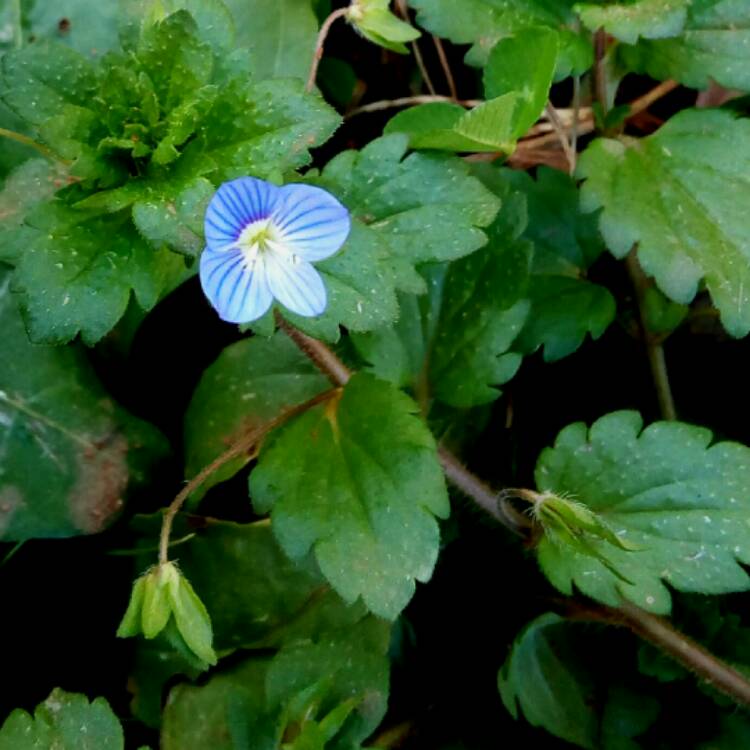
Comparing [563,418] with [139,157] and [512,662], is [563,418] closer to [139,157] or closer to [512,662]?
[512,662]

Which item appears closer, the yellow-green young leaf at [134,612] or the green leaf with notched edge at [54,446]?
the yellow-green young leaf at [134,612]

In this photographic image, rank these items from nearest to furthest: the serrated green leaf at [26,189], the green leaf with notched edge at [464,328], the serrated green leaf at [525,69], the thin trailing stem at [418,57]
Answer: the serrated green leaf at [26,189]
the serrated green leaf at [525,69]
the green leaf with notched edge at [464,328]
the thin trailing stem at [418,57]

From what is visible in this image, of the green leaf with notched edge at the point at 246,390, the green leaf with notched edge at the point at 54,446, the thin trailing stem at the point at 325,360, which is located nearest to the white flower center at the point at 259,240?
the thin trailing stem at the point at 325,360

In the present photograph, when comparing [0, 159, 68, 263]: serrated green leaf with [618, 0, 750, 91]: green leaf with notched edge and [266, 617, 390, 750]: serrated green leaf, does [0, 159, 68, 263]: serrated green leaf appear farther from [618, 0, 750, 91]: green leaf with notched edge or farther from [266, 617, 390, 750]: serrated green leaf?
[618, 0, 750, 91]: green leaf with notched edge

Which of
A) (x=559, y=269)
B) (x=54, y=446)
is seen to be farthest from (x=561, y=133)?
(x=54, y=446)

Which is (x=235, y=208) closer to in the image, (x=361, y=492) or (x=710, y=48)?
(x=361, y=492)

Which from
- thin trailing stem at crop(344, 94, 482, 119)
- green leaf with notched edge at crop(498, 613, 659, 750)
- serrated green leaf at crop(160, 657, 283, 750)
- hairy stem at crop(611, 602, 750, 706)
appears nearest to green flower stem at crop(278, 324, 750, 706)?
hairy stem at crop(611, 602, 750, 706)

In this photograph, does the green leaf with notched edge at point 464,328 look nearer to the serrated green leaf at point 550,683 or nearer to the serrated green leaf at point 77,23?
the serrated green leaf at point 550,683
